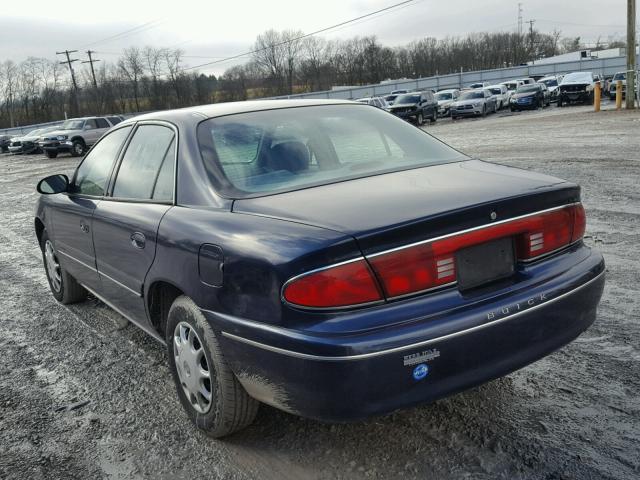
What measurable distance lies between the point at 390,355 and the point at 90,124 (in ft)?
98.9

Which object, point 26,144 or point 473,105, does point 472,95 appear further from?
point 26,144

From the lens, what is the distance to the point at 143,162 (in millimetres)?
3633

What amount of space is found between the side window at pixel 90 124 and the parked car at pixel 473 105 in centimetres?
1965

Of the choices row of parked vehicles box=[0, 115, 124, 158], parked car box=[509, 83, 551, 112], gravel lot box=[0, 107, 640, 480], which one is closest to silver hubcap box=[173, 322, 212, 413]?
gravel lot box=[0, 107, 640, 480]

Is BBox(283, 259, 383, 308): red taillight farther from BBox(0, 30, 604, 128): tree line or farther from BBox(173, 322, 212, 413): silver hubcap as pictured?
BBox(0, 30, 604, 128): tree line

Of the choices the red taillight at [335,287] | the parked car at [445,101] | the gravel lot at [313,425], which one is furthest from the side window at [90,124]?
the red taillight at [335,287]

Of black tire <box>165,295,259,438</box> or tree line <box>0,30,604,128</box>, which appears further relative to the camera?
tree line <box>0,30,604,128</box>

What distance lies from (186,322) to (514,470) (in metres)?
1.59

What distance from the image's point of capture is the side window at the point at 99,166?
13.3ft

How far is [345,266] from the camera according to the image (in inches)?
89.0

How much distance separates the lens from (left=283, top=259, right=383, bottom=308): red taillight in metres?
2.25

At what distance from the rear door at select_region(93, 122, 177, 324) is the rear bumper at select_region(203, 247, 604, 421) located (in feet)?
2.67

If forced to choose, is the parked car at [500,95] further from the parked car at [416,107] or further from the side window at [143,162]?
the side window at [143,162]

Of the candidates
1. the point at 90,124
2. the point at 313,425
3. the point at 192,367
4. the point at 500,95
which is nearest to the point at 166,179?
the point at 192,367
